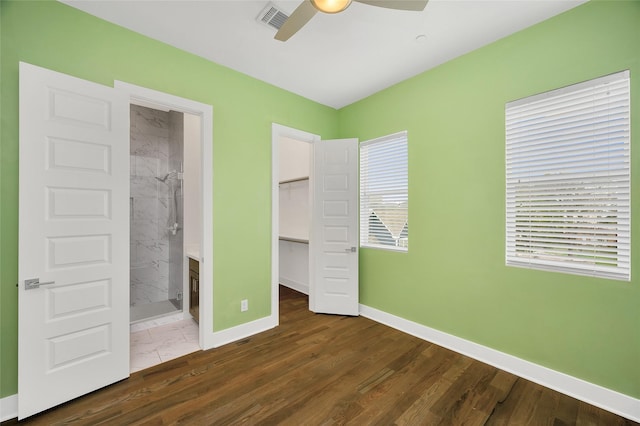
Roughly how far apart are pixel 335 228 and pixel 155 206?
9.41 ft

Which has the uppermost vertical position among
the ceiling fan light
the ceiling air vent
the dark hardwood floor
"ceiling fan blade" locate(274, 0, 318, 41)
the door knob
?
the ceiling air vent

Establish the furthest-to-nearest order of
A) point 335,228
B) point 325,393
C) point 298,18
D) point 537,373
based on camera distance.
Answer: point 335,228, point 537,373, point 325,393, point 298,18

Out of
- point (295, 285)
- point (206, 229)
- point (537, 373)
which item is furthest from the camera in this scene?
point (295, 285)

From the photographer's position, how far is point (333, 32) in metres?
2.20

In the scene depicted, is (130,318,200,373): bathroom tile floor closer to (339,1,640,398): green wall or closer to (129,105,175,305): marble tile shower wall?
(129,105,175,305): marble tile shower wall

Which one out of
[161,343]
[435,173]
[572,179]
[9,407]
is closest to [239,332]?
[161,343]

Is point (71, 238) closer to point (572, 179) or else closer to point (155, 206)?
point (155, 206)

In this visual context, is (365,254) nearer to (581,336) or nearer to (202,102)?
(581,336)

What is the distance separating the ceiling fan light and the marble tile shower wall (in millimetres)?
3603

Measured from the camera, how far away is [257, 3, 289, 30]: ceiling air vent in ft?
6.41

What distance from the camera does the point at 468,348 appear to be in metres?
2.50

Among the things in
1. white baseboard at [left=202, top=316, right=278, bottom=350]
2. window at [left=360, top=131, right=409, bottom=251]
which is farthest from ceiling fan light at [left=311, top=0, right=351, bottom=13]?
white baseboard at [left=202, top=316, right=278, bottom=350]

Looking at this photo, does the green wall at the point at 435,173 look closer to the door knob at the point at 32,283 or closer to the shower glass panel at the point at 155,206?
the door knob at the point at 32,283

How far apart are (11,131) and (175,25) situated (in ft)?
4.60
